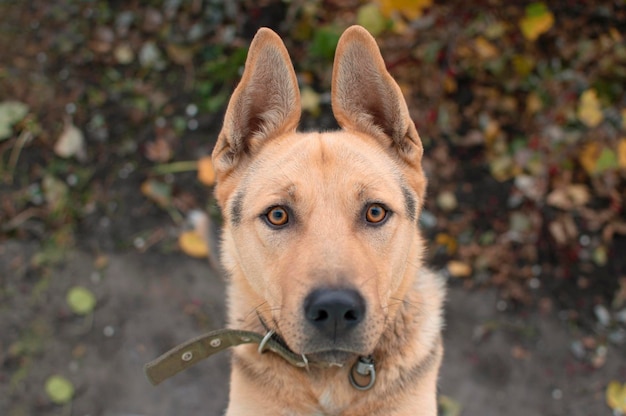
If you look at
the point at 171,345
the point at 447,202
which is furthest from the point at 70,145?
the point at 447,202

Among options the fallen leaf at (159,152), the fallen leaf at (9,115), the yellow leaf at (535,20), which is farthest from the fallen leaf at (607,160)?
the fallen leaf at (9,115)

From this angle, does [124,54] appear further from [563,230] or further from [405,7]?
[563,230]

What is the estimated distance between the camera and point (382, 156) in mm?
3223

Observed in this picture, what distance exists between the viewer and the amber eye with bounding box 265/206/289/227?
9.64 ft

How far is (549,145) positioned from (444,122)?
1053 mm

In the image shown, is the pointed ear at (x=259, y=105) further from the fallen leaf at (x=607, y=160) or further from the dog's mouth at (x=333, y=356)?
the fallen leaf at (x=607, y=160)

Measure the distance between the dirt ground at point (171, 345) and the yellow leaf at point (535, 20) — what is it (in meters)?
2.53

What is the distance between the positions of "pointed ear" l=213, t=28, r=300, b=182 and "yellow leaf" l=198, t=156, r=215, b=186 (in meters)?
2.29

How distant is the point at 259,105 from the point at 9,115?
12.7ft

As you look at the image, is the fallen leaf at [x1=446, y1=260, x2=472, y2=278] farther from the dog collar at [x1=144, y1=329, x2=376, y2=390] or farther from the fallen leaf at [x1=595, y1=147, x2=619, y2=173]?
the dog collar at [x1=144, y1=329, x2=376, y2=390]

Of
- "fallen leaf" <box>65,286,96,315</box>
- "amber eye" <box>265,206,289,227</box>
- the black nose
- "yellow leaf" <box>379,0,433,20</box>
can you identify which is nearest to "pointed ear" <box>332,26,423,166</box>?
"amber eye" <box>265,206,289,227</box>

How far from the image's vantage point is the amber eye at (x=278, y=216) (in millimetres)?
2938

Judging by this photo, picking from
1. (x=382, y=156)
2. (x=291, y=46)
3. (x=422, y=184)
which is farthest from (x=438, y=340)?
(x=291, y=46)

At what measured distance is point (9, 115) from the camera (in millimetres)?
5820
